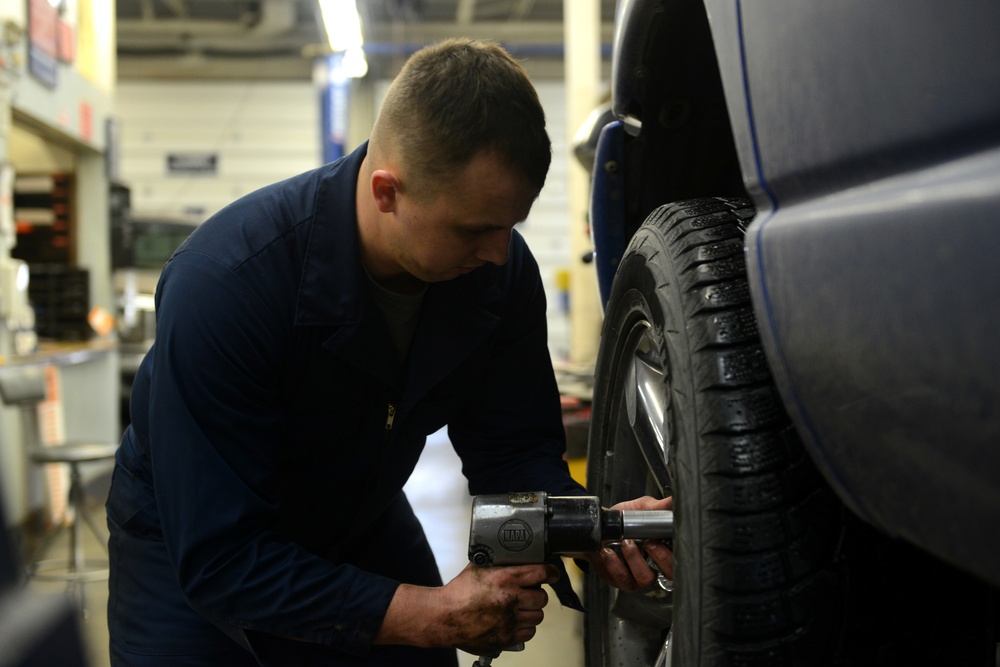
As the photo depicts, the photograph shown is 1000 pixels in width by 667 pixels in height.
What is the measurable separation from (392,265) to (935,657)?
0.99 metres

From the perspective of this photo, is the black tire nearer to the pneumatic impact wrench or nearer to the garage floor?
the pneumatic impact wrench

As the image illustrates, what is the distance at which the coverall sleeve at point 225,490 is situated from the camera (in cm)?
138

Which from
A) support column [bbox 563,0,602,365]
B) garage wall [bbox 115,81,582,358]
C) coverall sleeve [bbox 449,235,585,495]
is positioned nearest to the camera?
coverall sleeve [bbox 449,235,585,495]

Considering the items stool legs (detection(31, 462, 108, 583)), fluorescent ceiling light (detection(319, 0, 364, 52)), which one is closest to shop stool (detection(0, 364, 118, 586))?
stool legs (detection(31, 462, 108, 583))

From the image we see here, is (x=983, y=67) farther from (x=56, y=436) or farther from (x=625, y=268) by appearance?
(x=56, y=436)

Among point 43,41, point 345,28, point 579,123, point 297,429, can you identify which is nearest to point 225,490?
point 297,429

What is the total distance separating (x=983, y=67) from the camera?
0.58 meters

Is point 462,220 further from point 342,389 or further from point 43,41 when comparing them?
point 43,41

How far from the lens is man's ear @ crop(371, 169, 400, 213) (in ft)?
4.74

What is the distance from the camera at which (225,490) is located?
138 cm

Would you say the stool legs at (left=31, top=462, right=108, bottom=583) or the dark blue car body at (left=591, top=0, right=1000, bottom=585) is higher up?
the dark blue car body at (left=591, top=0, right=1000, bottom=585)

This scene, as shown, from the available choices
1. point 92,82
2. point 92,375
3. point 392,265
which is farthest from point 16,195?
point 392,265

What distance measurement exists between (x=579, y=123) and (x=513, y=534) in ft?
17.9

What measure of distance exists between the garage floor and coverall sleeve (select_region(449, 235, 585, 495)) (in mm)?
771
